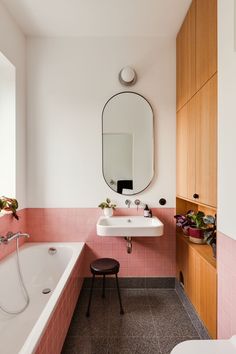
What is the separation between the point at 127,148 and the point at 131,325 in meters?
1.70

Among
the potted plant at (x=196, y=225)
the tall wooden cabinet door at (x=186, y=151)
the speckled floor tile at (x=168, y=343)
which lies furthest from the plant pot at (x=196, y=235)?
the speckled floor tile at (x=168, y=343)

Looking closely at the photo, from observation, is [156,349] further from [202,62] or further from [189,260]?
[202,62]

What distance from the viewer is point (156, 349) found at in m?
1.61

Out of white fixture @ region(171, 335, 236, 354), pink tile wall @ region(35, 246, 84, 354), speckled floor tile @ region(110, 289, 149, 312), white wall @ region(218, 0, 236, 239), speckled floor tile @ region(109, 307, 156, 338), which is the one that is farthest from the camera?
speckled floor tile @ region(110, 289, 149, 312)

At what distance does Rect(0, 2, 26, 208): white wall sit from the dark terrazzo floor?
1310mm

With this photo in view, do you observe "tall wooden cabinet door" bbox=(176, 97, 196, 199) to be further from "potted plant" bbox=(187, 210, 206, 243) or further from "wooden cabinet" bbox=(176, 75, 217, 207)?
"potted plant" bbox=(187, 210, 206, 243)

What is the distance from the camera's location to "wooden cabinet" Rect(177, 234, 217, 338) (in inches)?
60.2

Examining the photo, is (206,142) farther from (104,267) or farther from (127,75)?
(104,267)

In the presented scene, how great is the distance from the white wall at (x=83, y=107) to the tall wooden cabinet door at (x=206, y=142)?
2.21 ft

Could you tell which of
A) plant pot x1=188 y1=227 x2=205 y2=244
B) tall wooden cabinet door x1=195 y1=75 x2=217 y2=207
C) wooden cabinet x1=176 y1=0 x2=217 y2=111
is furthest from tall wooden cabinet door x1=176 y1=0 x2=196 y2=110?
plant pot x1=188 y1=227 x2=205 y2=244

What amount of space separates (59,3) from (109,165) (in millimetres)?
1567

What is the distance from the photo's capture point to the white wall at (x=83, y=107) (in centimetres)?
243

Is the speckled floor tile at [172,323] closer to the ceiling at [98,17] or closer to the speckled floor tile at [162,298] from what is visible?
the speckled floor tile at [162,298]

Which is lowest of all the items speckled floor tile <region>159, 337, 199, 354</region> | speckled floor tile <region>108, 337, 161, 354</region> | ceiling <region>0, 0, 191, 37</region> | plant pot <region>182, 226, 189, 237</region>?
speckled floor tile <region>159, 337, 199, 354</region>
